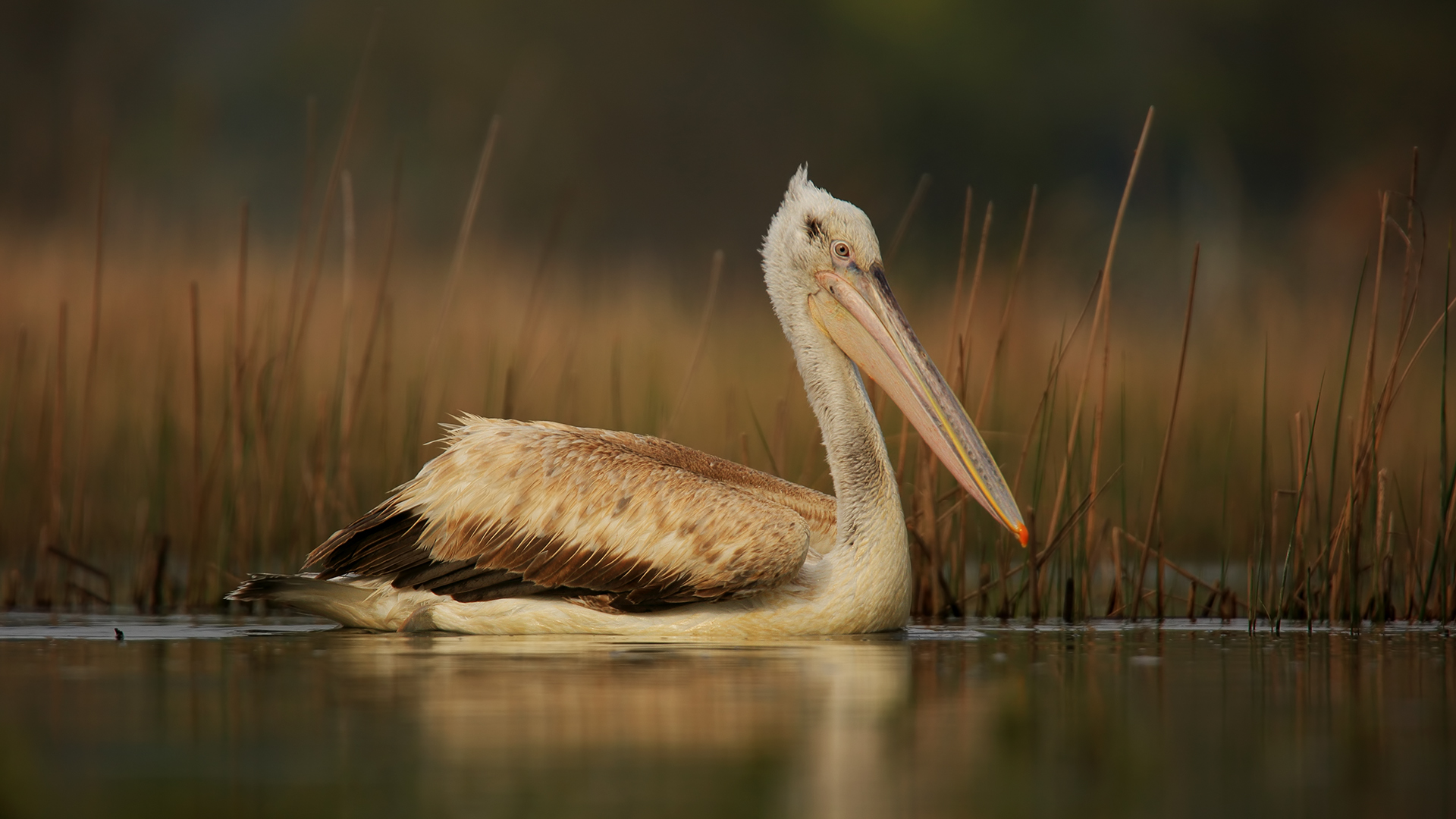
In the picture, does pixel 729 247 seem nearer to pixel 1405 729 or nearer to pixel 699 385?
pixel 699 385

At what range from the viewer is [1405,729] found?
411 centimetres

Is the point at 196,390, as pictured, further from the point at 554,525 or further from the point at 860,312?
the point at 860,312

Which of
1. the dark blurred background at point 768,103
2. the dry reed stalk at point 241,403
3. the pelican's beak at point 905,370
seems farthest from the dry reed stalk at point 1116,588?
the dark blurred background at point 768,103

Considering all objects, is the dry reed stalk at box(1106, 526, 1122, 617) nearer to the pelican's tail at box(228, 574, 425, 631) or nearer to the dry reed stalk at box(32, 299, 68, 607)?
the pelican's tail at box(228, 574, 425, 631)

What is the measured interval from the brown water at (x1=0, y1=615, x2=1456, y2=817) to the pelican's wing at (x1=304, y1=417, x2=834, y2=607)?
0.46 meters

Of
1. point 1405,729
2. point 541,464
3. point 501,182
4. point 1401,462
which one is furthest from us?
point 501,182

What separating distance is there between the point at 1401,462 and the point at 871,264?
3974mm

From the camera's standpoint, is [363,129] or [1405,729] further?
[363,129]

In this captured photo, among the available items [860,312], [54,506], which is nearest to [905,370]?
[860,312]

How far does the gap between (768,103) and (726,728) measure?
2619 centimetres

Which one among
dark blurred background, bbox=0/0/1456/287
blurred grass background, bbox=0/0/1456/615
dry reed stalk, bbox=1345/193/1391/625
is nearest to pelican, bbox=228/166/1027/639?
blurred grass background, bbox=0/0/1456/615

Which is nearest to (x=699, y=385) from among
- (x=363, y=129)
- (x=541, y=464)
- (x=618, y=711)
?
(x=541, y=464)

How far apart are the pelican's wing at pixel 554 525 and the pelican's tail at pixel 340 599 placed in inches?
2.6

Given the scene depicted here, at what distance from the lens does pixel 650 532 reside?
250 inches
